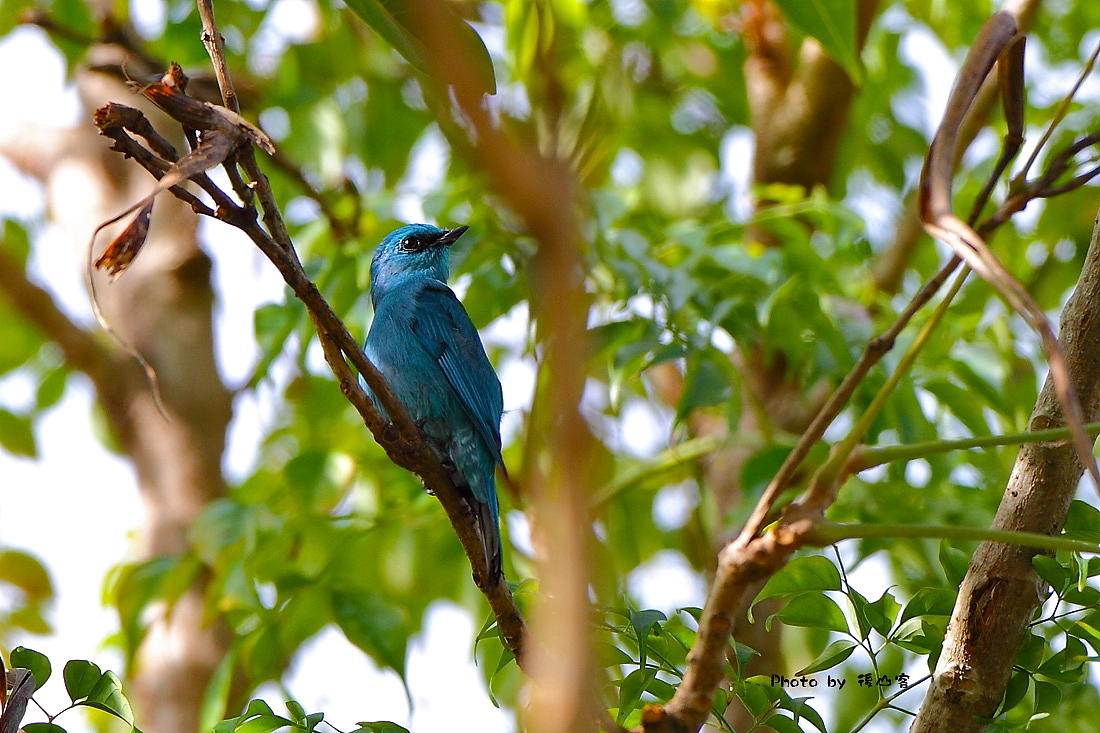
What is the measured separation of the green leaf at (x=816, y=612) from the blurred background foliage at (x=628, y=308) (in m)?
0.20

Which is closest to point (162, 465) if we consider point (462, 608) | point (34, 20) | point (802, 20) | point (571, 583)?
point (462, 608)

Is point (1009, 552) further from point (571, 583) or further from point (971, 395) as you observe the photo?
point (971, 395)

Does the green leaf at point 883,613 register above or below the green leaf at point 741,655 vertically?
above

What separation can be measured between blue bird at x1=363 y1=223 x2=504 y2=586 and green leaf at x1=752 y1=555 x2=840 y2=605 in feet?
4.96

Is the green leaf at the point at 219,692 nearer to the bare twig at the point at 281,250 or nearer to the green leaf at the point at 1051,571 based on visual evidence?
the bare twig at the point at 281,250

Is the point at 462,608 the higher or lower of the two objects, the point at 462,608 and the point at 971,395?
the lower

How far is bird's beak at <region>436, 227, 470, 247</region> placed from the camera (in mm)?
3967

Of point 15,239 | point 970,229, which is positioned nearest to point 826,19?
point 970,229

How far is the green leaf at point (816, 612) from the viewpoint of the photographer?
190 centimetres

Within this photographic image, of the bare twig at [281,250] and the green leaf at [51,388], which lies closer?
the bare twig at [281,250]

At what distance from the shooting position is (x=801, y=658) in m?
4.93

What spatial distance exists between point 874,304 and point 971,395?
615 millimetres

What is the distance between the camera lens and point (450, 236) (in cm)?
406

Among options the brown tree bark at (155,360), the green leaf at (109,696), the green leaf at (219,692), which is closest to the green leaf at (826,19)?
the green leaf at (109,696)
